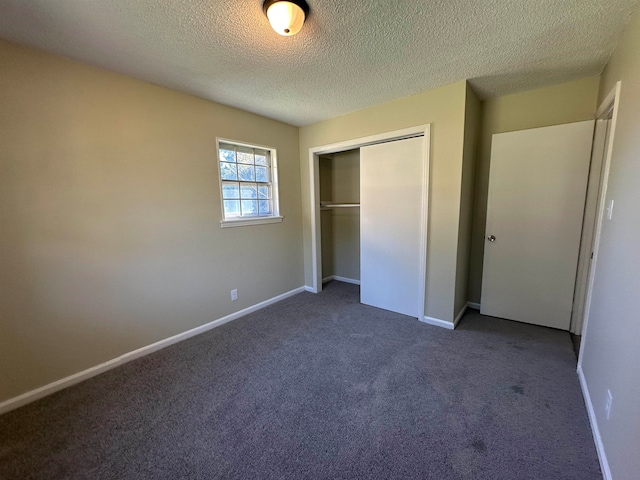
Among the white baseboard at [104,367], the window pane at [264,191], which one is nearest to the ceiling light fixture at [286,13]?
the window pane at [264,191]

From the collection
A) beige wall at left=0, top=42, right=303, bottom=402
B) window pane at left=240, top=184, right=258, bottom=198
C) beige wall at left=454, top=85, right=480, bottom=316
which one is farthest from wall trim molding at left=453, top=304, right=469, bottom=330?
window pane at left=240, top=184, right=258, bottom=198

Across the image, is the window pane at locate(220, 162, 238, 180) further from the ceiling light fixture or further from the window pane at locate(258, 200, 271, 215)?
the ceiling light fixture

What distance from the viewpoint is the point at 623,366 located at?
1.23 metres

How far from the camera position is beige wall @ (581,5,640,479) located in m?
1.12

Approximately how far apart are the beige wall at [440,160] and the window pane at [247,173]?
141 cm

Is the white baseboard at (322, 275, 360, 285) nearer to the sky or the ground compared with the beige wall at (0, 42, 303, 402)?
nearer to the ground

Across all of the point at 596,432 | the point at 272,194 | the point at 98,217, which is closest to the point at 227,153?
the point at 272,194

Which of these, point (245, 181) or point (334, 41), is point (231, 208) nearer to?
point (245, 181)

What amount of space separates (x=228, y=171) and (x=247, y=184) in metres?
0.29

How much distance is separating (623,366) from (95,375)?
344cm

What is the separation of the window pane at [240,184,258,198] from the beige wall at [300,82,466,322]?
4.87 feet

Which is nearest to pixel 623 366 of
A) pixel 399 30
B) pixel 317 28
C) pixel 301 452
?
pixel 301 452

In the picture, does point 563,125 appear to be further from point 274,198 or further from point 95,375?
point 95,375

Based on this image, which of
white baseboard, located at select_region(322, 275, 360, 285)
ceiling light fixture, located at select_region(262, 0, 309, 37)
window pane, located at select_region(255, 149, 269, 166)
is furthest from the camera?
white baseboard, located at select_region(322, 275, 360, 285)
